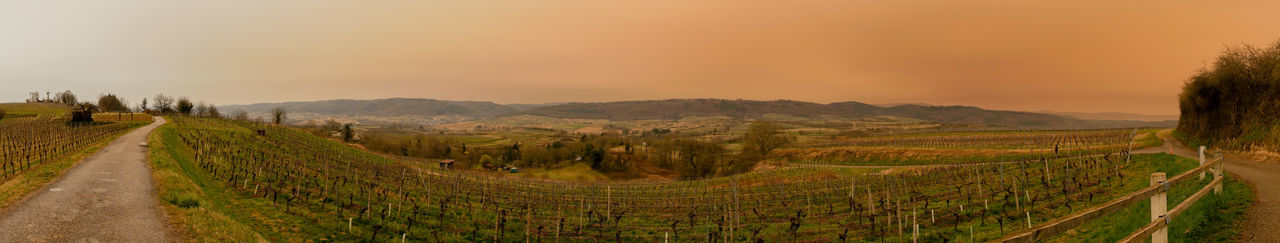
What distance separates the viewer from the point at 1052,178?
20.9m

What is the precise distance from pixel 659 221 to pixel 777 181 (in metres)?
26.4

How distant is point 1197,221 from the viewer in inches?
262

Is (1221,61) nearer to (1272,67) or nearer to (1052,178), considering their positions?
(1272,67)

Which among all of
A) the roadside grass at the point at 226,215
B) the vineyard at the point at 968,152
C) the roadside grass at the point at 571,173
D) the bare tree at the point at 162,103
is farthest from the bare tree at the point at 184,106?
the vineyard at the point at 968,152

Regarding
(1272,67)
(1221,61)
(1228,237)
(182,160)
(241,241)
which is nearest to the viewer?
(1228,237)

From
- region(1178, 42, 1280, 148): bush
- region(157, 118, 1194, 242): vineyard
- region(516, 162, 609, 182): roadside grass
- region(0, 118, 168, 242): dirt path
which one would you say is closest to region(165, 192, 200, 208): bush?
region(0, 118, 168, 242): dirt path

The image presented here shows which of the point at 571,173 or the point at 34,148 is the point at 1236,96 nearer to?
the point at 34,148

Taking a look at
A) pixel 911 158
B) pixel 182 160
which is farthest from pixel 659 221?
pixel 911 158

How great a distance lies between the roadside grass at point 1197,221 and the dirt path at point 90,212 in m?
19.2

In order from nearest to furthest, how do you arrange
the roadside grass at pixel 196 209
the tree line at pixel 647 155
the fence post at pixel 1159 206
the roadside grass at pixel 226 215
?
the fence post at pixel 1159 206 → the roadside grass at pixel 196 209 → the roadside grass at pixel 226 215 → the tree line at pixel 647 155

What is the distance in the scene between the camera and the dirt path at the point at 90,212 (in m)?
10.1

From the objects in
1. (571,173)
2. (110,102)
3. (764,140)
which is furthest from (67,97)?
(764,140)

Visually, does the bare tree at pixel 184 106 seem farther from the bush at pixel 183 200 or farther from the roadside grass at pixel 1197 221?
the roadside grass at pixel 1197 221

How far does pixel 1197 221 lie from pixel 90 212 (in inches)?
905
